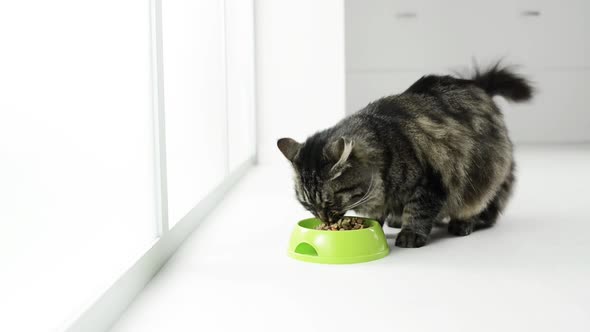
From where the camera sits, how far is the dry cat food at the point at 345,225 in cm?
229

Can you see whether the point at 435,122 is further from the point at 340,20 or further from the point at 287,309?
the point at 340,20

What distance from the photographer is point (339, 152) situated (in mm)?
2166

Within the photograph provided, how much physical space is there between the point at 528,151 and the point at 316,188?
407 centimetres

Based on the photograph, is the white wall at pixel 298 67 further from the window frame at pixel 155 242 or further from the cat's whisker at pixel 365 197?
the cat's whisker at pixel 365 197

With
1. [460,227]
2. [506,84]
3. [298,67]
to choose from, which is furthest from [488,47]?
[460,227]

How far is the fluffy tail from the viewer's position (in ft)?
8.88

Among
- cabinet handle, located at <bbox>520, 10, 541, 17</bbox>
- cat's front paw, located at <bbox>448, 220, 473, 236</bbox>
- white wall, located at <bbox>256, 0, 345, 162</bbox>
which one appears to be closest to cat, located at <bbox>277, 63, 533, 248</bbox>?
cat's front paw, located at <bbox>448, 220, 473, 236</bbox>

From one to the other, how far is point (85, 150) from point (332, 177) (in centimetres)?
87

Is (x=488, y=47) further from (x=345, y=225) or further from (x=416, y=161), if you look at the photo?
(x=345, y=225)

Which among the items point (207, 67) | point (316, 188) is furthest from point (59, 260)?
point (207, 67)

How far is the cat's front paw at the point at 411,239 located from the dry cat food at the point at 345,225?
0.16 m

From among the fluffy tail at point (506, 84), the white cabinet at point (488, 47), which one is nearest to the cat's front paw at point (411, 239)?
the fluffy tail at point (506, 84)

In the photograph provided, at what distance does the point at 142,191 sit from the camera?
6.97 feet

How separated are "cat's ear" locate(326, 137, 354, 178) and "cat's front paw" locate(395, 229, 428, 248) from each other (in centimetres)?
42
